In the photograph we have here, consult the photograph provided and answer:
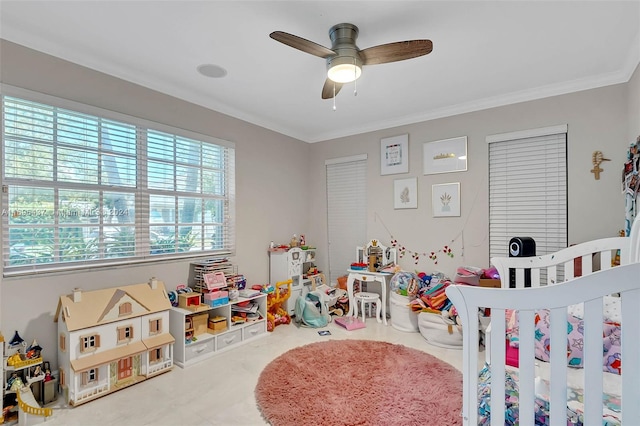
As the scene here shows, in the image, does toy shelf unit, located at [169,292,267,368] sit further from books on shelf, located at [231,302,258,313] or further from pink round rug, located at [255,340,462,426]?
pink round rug, located at [255,340,462,426]

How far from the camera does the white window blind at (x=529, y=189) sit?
120 inches

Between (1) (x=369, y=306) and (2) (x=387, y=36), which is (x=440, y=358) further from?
(2) (x=387, y=36)

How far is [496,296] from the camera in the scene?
107 cm

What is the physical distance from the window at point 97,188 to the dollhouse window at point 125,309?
423mm

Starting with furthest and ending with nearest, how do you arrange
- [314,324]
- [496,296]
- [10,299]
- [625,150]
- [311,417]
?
1. [314,324]
2. [625,150]
3. [10,299]
4. [311,417]
5. [496,296]

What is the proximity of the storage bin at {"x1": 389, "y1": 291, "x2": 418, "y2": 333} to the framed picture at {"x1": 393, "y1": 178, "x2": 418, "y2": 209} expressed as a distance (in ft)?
3.54

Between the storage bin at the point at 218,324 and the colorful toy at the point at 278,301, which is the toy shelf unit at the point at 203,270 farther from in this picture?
the colorful toy at the point at 278,301

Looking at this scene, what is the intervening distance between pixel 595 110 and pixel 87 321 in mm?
4501

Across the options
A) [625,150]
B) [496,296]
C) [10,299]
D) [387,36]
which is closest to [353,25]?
[387,36]

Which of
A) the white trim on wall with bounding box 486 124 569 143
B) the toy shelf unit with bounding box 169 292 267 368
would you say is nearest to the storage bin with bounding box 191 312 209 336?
the toy shelf unit with bounding box 169 292 267 368

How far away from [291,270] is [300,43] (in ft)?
9.09

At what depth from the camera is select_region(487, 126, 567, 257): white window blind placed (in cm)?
306

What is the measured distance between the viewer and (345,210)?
450 centimetres

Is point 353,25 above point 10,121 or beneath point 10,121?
above
